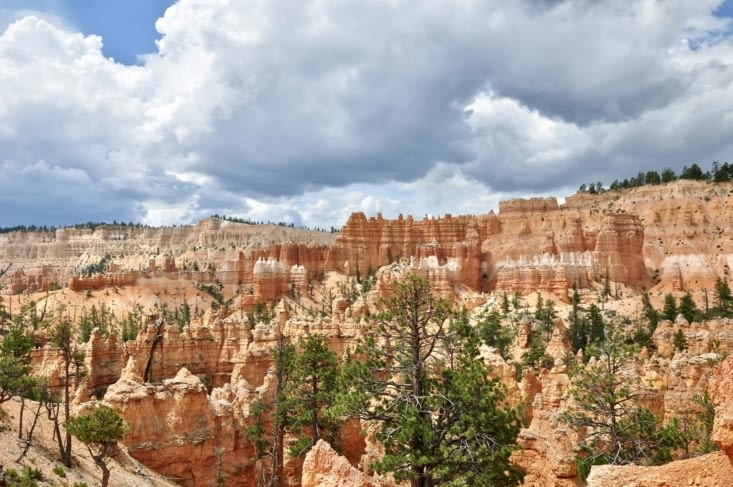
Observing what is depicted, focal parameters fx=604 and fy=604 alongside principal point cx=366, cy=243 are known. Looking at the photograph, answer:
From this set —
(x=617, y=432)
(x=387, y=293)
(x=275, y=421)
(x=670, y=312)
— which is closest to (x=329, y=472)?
(x=617, y=432)

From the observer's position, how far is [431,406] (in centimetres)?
1415

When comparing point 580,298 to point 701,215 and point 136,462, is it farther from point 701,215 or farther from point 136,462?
point 136,462

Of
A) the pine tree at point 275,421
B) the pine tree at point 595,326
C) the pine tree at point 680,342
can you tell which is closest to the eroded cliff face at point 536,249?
the pine tree at point 595,326

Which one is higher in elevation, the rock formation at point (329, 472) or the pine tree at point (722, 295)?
the pine tree at point (722, 295)

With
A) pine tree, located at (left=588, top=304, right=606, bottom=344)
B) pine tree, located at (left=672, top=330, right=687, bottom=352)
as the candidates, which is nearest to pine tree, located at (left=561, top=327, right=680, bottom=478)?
pine tree, located at (left=672, top=330, right=687, bottom=352)

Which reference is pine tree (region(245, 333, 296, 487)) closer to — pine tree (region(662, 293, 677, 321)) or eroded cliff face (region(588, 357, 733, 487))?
eroded cliff face (region(588, 357, 733, 487))

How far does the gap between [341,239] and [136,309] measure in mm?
39680

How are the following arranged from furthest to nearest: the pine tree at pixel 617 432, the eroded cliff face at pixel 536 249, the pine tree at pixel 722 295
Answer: the eroded cliff face at pixel 536 249
the pine tree at pixel 722 295
the pine tree at pixel 617 432

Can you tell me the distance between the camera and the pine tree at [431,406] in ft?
44.7

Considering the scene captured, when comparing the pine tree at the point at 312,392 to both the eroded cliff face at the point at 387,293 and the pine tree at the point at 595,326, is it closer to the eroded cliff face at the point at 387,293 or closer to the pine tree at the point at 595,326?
the eroded cliff face at the point at 387,293

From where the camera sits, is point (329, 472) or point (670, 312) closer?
point (329, 472)

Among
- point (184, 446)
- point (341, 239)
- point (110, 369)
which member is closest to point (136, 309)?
point (341, 239)

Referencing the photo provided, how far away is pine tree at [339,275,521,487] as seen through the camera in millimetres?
13609

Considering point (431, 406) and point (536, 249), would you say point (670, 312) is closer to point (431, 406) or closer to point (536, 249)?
point (536, 249)
